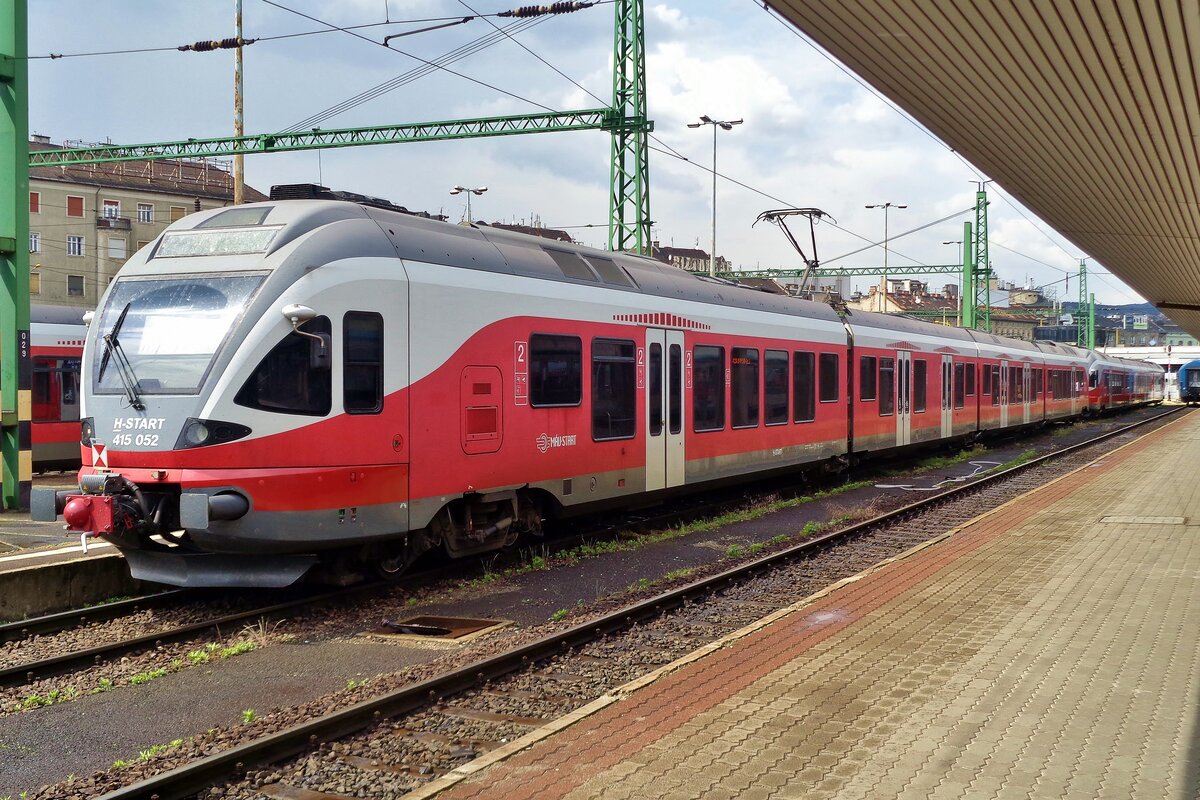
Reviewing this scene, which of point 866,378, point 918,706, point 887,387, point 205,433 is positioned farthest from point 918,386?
point 205,433

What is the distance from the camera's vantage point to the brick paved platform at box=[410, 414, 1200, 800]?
484 centimetres

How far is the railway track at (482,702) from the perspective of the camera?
16.8ft

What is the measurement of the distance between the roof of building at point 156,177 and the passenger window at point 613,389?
178 feet

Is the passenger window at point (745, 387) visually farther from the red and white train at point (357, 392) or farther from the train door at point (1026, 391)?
the train door at point (1026, 391)

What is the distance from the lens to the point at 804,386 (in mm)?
17094

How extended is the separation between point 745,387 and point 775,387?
1149 mm

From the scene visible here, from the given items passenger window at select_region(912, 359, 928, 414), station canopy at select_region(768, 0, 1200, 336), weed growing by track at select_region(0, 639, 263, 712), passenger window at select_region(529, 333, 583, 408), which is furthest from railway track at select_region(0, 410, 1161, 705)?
passenger window at select_region(912, 359, 928, 414)

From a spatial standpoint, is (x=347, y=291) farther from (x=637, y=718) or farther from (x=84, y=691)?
(x=637, y=718)

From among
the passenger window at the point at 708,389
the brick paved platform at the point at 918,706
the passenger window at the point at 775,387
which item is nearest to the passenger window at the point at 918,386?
the passenger window at the point at 775,387

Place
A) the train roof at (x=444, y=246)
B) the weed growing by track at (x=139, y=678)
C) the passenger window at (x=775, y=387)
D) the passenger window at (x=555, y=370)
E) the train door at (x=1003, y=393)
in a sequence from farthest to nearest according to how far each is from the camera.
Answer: the train door at (x=1003, y=393) < the passenger window at (x=775, y=387) < the passenger window at (x=555, y=370) < the train roof at (x=444, y=246) < the weed growing by track at (x=139, y=678)

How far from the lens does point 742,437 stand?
49.5 feet

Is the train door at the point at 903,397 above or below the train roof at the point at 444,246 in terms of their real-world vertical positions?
below

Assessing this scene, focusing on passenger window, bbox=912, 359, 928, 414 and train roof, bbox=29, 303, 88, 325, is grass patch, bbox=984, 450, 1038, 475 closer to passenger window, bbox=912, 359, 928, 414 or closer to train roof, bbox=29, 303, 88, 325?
passenger window, bbox=912, 359, 928, 414

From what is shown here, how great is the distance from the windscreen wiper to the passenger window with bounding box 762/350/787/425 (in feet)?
31.3
